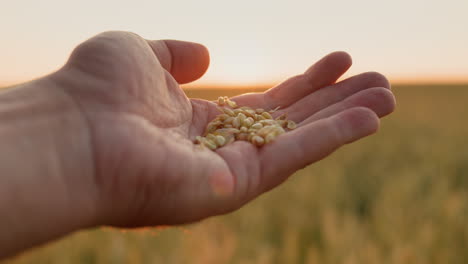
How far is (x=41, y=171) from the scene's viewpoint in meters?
1.09

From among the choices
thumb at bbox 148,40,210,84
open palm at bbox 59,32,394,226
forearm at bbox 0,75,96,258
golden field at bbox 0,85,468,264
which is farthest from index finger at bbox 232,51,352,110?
forearm at bbox 0,75,96,258

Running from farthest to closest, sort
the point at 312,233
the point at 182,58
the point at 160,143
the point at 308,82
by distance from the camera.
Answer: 1. the point at 312,233
2. the point at 308,82
3. the point at 182,58
4. the point at 160,143

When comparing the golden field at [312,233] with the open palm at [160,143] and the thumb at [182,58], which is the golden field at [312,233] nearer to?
the open palm at [160,143]

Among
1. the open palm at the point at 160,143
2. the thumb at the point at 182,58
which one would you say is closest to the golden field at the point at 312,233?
the open palm at the point at 160,143

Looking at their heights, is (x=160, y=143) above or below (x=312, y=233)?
above

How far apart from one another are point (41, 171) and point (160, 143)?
0.95ft

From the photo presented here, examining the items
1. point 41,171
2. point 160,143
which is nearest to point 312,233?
point 160,143

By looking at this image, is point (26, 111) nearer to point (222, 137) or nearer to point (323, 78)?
point (222, 137)

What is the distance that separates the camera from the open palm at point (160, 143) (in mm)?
1182

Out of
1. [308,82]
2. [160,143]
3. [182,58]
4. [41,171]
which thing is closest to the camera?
[41,171]

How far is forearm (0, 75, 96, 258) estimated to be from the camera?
1.03 meters

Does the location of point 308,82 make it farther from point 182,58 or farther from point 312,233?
point 312,233

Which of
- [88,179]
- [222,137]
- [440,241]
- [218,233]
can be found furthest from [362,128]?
[218,233]

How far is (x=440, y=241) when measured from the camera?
2.45m
